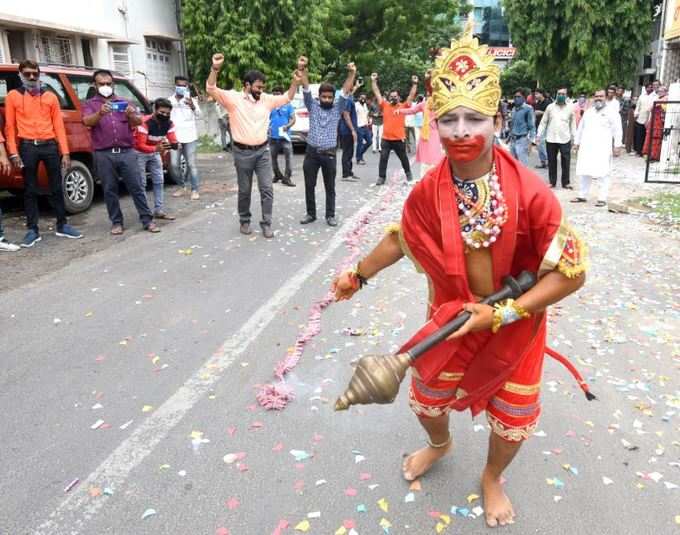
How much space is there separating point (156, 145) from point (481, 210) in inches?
283

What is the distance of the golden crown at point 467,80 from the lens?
211cm

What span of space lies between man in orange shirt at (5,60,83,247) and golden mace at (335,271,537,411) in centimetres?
627

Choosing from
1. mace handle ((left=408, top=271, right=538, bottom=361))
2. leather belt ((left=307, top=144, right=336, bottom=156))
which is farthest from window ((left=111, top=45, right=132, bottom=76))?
mace handle ((left=408, top=271, right=538, bottom=361))

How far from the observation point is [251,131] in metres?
7.25

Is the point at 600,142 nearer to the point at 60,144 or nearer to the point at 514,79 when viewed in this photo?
the point at 60,144

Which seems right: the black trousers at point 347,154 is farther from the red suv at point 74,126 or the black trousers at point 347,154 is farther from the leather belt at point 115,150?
the leather belt at point 115,150

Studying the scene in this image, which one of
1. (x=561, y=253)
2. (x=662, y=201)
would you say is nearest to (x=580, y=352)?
→ (x=561, y=253)

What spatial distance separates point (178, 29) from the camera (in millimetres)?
21688

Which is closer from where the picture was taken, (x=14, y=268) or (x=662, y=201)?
(x=14, y=268)

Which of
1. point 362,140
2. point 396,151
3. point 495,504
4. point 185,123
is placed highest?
point 185,123

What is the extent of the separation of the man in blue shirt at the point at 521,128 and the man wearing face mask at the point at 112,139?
319 inches

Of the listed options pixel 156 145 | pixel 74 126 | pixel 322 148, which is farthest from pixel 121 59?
pixel 322 148

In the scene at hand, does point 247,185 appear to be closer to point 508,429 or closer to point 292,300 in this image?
point 292,300

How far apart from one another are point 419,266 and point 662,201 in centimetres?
861
